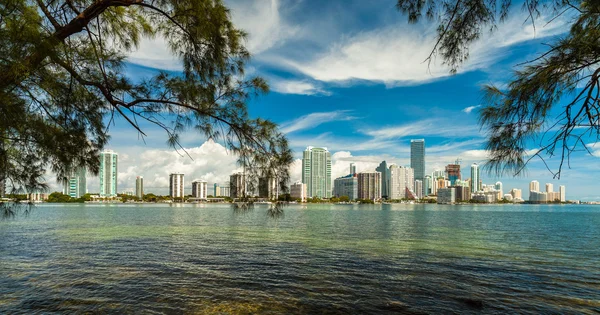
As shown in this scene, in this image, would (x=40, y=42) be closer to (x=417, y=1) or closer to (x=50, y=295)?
(x=417, y=1)

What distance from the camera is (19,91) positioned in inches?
184

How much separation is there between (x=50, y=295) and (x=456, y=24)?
1097cm

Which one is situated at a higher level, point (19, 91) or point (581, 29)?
point (581, 29)

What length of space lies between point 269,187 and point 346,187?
181 metres

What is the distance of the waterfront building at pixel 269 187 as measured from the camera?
5.95m

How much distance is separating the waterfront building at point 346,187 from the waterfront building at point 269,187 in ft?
573

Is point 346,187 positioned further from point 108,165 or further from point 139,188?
point 108,165

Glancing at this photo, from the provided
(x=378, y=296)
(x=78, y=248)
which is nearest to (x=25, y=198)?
(x=378, y=296)

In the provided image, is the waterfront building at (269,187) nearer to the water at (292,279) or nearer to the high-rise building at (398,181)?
the water at (292,279)

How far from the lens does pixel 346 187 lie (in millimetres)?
184000

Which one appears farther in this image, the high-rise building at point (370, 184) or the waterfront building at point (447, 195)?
the high-rise building at point (370, 184)

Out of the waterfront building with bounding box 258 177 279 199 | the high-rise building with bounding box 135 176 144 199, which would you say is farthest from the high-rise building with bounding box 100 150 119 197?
the high-rise building with bounding box 135 176 144 199

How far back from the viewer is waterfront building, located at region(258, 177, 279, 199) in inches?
234

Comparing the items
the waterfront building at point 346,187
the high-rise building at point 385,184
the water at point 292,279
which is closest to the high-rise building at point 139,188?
the waterfront building at point 346,187
